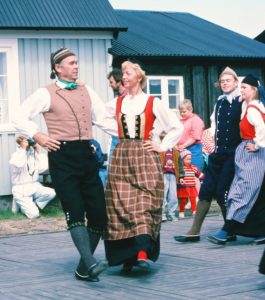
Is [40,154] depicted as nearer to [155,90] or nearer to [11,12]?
[11,12]

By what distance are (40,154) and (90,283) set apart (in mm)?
7199

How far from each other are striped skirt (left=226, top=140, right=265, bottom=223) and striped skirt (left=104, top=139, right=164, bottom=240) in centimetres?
172

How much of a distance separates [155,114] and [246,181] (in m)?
1.83

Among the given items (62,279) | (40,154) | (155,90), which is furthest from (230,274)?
(155,90)

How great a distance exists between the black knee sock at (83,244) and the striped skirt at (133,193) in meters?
0.37

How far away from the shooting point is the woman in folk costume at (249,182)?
8.96 metres

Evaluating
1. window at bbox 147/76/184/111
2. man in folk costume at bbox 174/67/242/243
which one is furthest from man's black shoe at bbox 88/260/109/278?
window at bbox 147/76/184/111

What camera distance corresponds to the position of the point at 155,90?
1789cm

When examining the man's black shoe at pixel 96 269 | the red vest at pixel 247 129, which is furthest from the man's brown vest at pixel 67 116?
the red vest at pixel 247 129

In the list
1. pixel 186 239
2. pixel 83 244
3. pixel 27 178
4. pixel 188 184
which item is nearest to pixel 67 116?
pixel 83 244

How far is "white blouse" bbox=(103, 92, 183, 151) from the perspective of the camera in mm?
7492

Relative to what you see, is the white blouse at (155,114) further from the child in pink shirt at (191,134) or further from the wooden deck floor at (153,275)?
the child in pink shirt at (191,134)

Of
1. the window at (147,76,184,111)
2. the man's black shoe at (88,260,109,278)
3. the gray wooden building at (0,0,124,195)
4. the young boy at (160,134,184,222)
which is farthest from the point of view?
the window at (147,76,184,111)

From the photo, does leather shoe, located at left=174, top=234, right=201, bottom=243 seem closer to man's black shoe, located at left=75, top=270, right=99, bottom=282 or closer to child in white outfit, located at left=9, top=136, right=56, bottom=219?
man's black shoe, located at left=75, top=270, right=99, bottom=282
